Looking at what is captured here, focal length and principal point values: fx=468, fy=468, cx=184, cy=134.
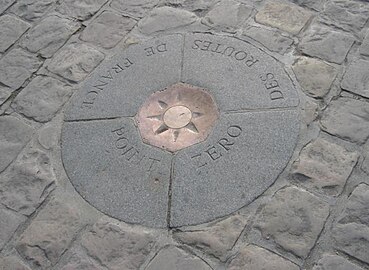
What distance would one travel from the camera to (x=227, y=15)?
3512 mm

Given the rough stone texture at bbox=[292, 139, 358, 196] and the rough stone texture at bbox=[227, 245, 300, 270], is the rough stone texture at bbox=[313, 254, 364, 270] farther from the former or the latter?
the rough stone texture at bbox=[292, 139, 358, 196]

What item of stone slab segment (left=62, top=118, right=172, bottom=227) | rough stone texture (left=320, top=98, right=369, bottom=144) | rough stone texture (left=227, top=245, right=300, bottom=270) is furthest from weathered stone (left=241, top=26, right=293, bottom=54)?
rough stone texture (left=227, top=245, right=300, bottom=270)

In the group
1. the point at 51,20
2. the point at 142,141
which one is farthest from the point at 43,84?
the point at 142,141

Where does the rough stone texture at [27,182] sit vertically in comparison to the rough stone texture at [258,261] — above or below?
below

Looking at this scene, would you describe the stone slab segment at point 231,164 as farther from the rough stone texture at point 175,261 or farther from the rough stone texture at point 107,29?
the rough stone texture at point 107,29

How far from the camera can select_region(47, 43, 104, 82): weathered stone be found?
11.1 feet

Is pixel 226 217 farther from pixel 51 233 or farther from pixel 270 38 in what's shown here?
pixel 270 38

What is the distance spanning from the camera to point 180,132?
9.55 feet

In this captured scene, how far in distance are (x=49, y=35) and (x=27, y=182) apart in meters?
1.34

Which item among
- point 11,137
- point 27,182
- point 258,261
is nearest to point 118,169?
point 27,182

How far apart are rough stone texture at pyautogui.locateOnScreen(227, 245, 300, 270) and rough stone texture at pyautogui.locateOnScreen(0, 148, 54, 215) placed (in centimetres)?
120

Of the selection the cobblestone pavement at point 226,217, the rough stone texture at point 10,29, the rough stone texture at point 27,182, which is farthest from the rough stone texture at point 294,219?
the rough stone texture at point 10,29

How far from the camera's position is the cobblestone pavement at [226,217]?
7.95 feet

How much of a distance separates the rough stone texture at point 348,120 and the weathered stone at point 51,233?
156 cm
